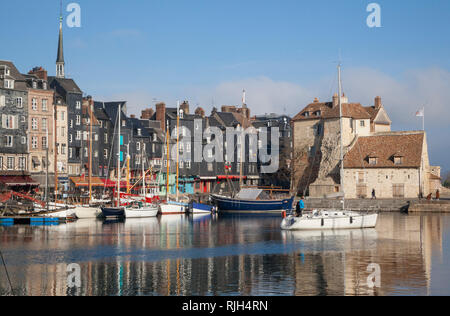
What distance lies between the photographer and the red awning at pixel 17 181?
249 feet

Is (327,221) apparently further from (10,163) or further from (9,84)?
(9,84)

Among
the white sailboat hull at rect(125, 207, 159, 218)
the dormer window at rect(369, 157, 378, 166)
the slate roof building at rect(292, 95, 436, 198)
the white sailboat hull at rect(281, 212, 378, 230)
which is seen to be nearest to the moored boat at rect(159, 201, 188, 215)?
the white sailboat hull at rect(125, 207, 159, 218)

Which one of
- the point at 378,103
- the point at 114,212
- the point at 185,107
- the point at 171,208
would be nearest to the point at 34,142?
the point at 114,212

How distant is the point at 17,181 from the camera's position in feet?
253

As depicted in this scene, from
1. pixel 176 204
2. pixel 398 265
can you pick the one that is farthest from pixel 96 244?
pixel 176 204

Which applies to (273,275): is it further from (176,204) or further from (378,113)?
(378,113)

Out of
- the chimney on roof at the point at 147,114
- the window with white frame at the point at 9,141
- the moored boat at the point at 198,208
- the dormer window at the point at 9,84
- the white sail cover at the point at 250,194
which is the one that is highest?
the dormer window at the point at 9,84

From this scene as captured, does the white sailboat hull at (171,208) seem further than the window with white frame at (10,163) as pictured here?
No

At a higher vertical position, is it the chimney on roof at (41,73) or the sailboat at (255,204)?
the chimney on roof at (41,73)

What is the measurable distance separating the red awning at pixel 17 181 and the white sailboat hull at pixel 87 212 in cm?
1166

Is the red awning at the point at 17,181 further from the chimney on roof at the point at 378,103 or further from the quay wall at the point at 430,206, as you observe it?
the chimney on roof at the point at 378,103

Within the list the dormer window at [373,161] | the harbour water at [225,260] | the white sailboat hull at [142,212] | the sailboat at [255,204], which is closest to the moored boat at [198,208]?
the sailboat at [255,204]
